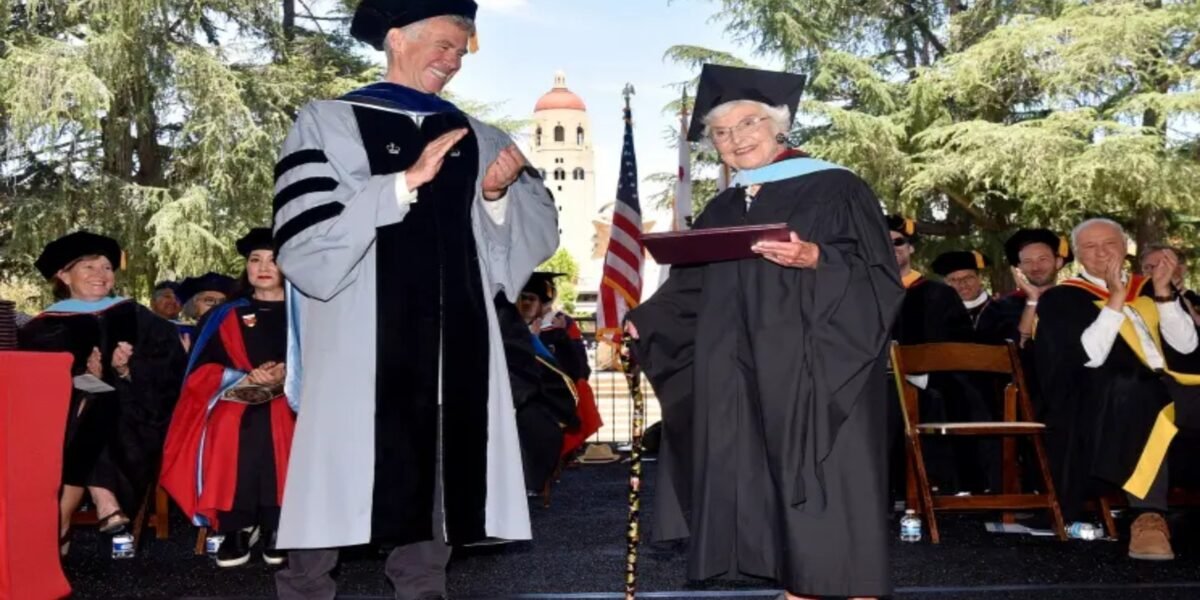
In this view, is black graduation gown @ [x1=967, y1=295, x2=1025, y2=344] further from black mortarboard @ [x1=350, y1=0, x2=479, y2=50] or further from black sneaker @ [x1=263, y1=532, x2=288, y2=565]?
black mortarboard @ [x1=350, y1=0, x2=479, y2=50]

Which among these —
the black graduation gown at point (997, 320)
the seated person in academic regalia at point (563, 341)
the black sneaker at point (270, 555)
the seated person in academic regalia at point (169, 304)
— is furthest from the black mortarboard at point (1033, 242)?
the seated person in academic regalia at point (169, 304)

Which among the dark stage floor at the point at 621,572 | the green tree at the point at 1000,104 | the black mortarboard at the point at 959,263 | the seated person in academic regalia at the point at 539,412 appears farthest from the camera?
the green tree at the point at 1000,104

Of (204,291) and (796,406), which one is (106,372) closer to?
(204,291)

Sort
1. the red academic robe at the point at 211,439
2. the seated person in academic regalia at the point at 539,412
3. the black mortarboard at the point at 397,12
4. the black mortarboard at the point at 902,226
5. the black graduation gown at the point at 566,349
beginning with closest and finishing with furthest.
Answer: the black mortarboard at the point at 397,12 < the seated person in academic regalia at the point at 539,412 < the red academic robe at the point at 211,439 < the black mortarboard at the point at 902,226 < the black graduation gown at the point at 566,349

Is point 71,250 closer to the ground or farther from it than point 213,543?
farther from it

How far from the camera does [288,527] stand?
147 inches

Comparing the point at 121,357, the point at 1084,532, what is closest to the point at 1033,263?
the point at 1084,532

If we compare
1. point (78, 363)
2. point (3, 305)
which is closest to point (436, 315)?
point (3, 305)

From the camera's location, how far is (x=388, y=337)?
3896mm

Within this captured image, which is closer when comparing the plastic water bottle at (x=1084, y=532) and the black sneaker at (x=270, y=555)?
the black sneaker at (x=270, y=555)

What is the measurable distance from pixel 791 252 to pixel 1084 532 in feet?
14.0

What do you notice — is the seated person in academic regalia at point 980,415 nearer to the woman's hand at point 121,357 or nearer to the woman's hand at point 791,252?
the woman's hand at point 791,252

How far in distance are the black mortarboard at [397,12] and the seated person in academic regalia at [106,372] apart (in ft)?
11.3

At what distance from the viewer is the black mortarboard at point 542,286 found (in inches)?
440
